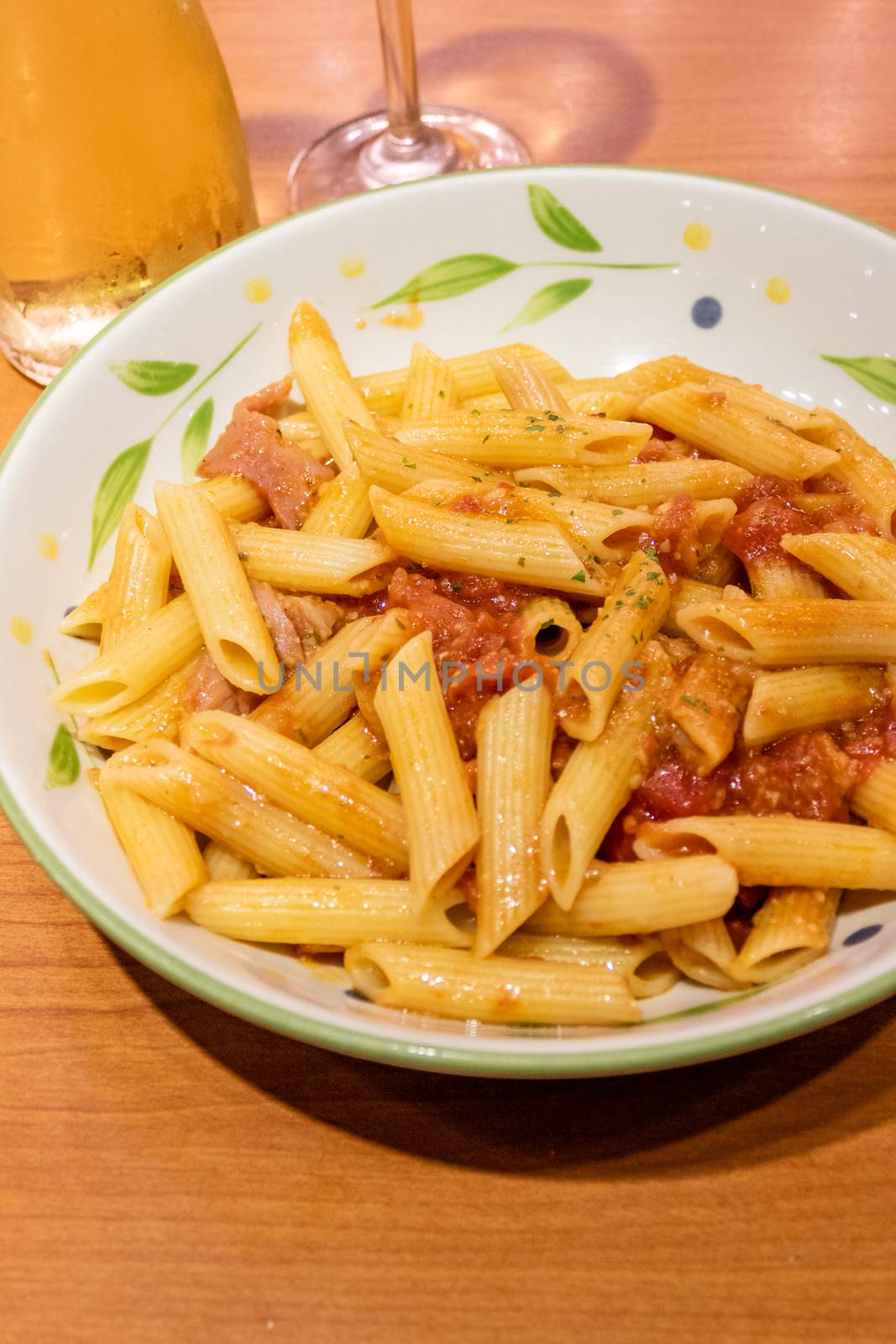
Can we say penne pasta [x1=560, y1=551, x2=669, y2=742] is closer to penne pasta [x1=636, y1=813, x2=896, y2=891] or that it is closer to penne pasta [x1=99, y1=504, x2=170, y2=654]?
penne pasta [x1=636, y1=813, x2=896, y2=891]

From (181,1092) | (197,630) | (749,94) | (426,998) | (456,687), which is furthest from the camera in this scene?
(749,94)

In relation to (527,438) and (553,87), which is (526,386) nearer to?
(527,438)

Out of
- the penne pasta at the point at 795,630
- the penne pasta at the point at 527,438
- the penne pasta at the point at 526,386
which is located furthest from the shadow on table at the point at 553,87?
the penne pasta at the point at 795,630

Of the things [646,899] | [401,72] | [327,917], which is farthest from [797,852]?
[401,72]

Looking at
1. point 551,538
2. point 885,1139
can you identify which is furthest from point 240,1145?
point 551,538

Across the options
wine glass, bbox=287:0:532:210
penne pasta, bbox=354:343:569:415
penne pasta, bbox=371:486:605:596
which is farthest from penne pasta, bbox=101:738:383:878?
wine glass, bbox=287:0:532:210

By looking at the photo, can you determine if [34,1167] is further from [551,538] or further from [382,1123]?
[551,538]

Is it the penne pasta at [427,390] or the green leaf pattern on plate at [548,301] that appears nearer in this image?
the penne pasta at [427,390]

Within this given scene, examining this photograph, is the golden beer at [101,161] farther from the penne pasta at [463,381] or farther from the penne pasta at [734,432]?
the penne pasta at [734,432]
